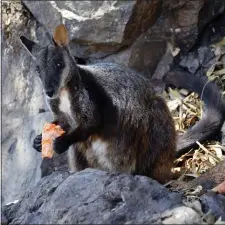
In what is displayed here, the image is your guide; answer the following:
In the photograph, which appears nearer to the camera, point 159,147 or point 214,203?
point 214,203

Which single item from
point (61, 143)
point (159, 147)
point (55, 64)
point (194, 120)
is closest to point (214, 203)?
point (159, 147)

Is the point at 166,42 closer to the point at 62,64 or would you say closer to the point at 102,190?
the point at 62,64

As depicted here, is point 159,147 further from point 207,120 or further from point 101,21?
point 101,21

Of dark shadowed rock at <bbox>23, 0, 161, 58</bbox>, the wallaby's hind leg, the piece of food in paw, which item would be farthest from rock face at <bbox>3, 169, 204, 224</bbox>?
dark shadowed rock at <bbox>23, 0, 161, 58</bbox>

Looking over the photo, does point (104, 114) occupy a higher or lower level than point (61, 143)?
higher

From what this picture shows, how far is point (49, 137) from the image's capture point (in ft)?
→ 17.5

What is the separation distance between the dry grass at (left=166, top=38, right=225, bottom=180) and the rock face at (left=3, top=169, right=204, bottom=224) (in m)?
1.85

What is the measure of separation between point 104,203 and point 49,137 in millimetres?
1588

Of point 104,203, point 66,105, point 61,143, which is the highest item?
point 66,105

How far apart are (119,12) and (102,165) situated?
81.1 inches

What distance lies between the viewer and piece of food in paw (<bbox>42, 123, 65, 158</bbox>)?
530 cm

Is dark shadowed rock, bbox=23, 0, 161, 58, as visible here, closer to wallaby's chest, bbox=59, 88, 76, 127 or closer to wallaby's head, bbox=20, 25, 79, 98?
wallaby's head, bbox=20, 25, 79, 98

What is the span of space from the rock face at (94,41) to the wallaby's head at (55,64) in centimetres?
185

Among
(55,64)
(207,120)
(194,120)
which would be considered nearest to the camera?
(55,64)
